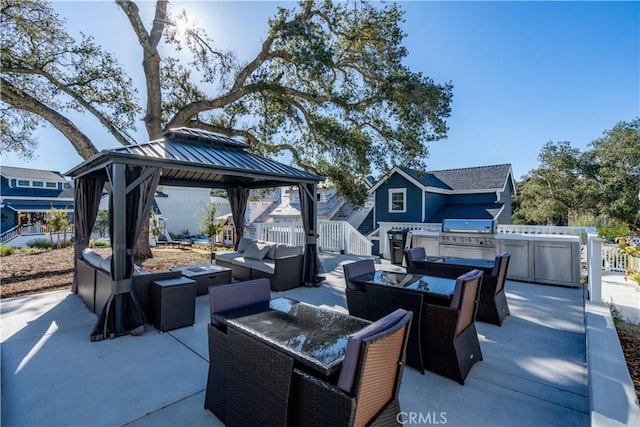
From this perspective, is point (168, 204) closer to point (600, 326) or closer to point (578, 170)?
point (600, 326)

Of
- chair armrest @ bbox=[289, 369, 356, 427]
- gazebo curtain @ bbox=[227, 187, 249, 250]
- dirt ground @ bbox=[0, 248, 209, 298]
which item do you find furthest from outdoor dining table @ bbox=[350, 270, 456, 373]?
dirt ground @ bbox=[0, 248, 209, 298]

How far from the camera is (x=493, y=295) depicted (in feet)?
13.3

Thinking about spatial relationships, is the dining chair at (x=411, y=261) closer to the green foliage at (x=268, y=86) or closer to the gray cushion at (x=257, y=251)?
the gray cushion at (x=257, y=251)

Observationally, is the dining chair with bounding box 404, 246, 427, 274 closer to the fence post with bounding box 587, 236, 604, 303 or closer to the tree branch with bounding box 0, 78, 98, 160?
the fence post with bounding box 587, 236, 604, 303

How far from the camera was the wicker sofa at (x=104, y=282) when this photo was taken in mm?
4336

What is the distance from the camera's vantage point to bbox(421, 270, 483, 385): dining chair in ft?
8.93

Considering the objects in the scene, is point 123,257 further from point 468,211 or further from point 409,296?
point 468,211

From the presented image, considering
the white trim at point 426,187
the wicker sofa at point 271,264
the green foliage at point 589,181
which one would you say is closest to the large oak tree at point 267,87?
the white trim at point 426,187

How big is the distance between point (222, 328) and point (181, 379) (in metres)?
1.05

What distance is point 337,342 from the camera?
1.96m

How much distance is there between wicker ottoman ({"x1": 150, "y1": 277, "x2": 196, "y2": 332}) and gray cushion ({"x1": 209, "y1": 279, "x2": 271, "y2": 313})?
6.35 feet

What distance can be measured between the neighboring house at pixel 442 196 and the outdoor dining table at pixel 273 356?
1163cm

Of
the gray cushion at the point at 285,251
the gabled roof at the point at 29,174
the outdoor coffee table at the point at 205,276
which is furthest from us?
the gabled roof at the point at 29,174

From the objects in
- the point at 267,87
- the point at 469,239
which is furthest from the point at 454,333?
the point at 267,87
